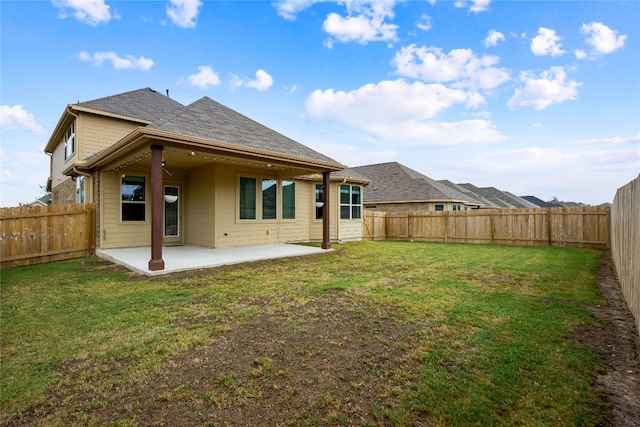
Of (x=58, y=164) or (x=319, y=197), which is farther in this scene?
(x=58, y=164)

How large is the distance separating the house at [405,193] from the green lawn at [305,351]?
14.4 m

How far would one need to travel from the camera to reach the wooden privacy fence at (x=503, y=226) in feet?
37.8

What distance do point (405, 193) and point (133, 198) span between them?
16.5 metres

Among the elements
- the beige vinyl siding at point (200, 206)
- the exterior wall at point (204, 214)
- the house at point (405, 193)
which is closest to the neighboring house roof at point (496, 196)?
the house at point (405, 193)

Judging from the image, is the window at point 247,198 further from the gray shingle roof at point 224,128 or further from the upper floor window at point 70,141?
the upper floor window at point 70,141

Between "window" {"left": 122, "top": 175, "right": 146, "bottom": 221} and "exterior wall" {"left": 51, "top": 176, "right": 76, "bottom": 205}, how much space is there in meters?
3.95

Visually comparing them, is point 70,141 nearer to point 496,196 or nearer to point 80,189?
point 80,189

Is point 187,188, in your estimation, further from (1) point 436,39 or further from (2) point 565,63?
(2) point 565,63

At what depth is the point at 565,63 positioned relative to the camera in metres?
10.3

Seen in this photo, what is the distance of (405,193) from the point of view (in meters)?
21.0

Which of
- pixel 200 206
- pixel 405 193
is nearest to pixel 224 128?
pixel 200 206

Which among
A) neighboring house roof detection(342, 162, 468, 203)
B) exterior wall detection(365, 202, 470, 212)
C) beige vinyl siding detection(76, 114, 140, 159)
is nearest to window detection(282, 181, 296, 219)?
beige vinyl siding detection(76, 114, 140, 159)

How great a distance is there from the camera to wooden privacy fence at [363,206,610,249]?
11.5m

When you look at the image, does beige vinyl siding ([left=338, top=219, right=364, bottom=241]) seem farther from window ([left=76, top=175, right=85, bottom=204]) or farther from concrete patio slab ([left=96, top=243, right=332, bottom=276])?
window ([left=76, top=175, right=85, bottom=204])
